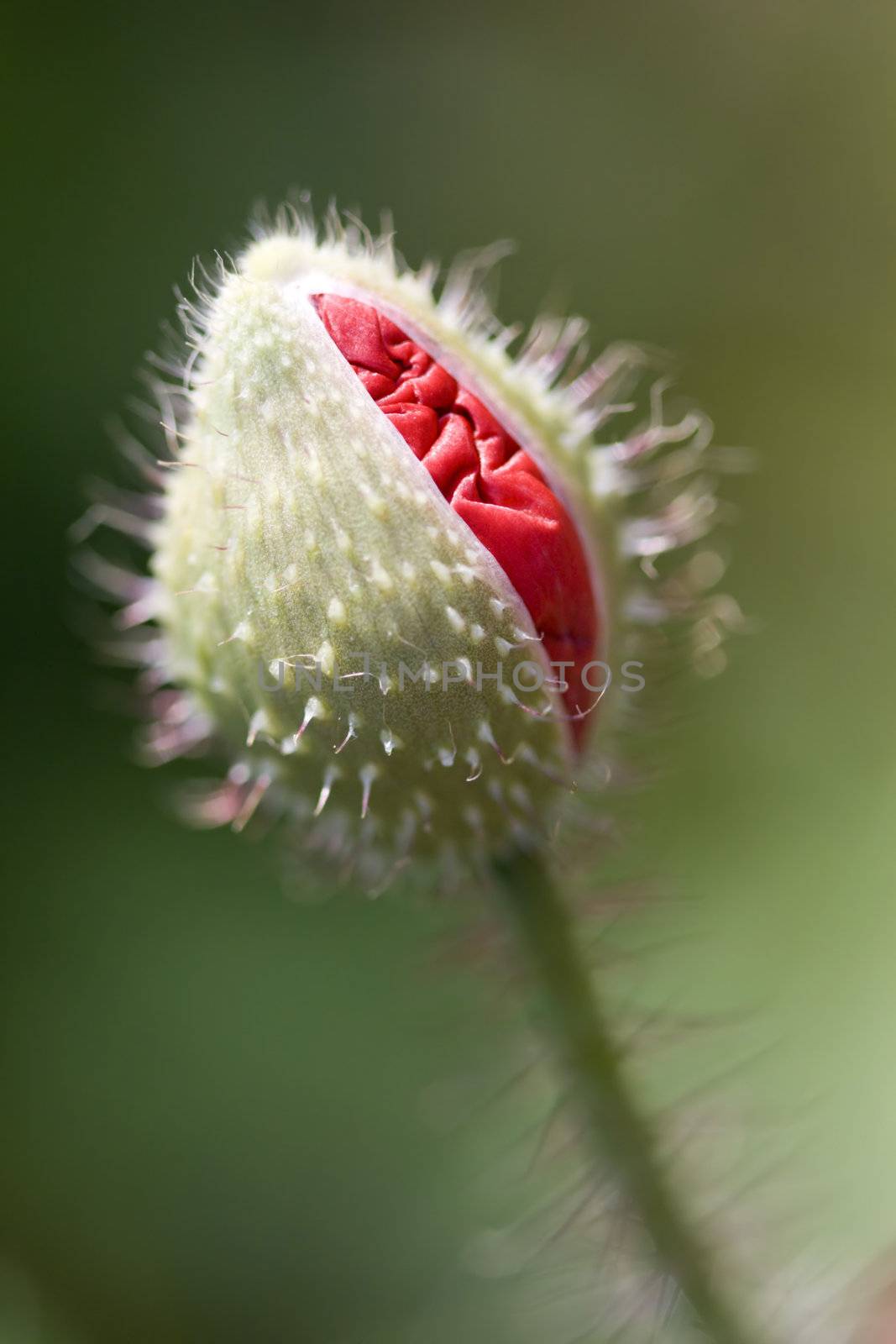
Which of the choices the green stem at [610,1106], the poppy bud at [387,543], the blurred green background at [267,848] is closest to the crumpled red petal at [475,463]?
the poppy bud at [387,543]

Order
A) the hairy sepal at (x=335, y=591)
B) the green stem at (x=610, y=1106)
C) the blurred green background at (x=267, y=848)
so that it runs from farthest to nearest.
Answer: the blurred green background at (x=267, y=848) < the green stem at (x=610, y=1106) < the hairy sepal at (x=335, y=591)

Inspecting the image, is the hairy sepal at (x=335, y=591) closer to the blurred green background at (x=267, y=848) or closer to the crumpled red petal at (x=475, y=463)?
the crumpled red petal at (x=475, y=463)

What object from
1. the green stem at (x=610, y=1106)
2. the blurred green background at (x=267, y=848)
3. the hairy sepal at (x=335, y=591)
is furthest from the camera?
the blurred green background at (x=267, y=848)

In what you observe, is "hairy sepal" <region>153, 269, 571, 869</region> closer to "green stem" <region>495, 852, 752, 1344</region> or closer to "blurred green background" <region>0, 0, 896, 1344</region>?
"green stem" <region>495, 852, 752, 1344</region>

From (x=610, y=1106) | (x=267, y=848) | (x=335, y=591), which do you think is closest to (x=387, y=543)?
(x=335, y=591)

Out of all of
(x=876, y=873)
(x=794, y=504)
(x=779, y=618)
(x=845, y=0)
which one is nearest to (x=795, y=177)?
(x=845, y=0)

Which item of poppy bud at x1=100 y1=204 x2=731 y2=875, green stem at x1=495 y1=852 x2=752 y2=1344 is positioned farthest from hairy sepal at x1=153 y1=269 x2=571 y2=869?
green stem at x1=495 y1=852 x2=752 y2=1344

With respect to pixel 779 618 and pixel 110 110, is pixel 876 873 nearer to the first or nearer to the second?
pixel 779 618
